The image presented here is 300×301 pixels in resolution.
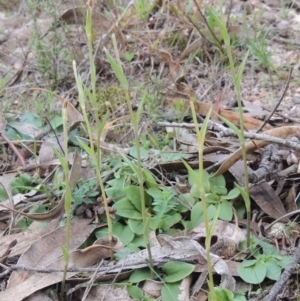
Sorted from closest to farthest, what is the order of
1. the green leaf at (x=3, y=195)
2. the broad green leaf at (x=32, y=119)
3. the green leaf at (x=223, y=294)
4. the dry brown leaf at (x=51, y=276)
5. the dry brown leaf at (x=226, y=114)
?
the green leaf at (x=223, y=294) < the dry brown leaf at (x=51, y=276) < the green leaf at (x=3, y=195) < the dry brown leaf at (x=226, y=114) < the broad green leaf at (x=32, y=119)

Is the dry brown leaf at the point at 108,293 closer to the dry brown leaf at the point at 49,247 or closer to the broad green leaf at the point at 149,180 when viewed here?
the dry brown leaf at the point at 49,247

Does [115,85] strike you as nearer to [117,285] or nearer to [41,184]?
[41,184]

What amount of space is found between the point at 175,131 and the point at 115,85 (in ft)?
1.74

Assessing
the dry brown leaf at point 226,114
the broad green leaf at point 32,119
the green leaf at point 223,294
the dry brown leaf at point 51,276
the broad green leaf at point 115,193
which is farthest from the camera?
the broad green leaf at point 32,119

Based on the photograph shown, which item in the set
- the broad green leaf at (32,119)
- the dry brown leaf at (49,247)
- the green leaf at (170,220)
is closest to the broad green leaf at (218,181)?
the green leaf at (170,220)

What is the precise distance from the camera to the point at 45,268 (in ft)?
4.79

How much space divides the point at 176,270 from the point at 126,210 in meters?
0.25

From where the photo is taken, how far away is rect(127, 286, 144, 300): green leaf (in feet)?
4.52

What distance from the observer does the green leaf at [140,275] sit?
1408mm

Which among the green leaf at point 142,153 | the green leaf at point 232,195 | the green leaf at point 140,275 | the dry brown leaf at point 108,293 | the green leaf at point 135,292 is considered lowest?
the dry brown leaf at point 108,293

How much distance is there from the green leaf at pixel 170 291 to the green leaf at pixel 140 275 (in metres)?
0.05

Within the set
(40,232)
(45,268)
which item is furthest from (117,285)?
(40,232)

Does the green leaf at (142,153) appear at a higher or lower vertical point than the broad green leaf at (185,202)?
higher

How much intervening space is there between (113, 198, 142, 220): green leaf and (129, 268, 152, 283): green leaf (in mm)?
170
